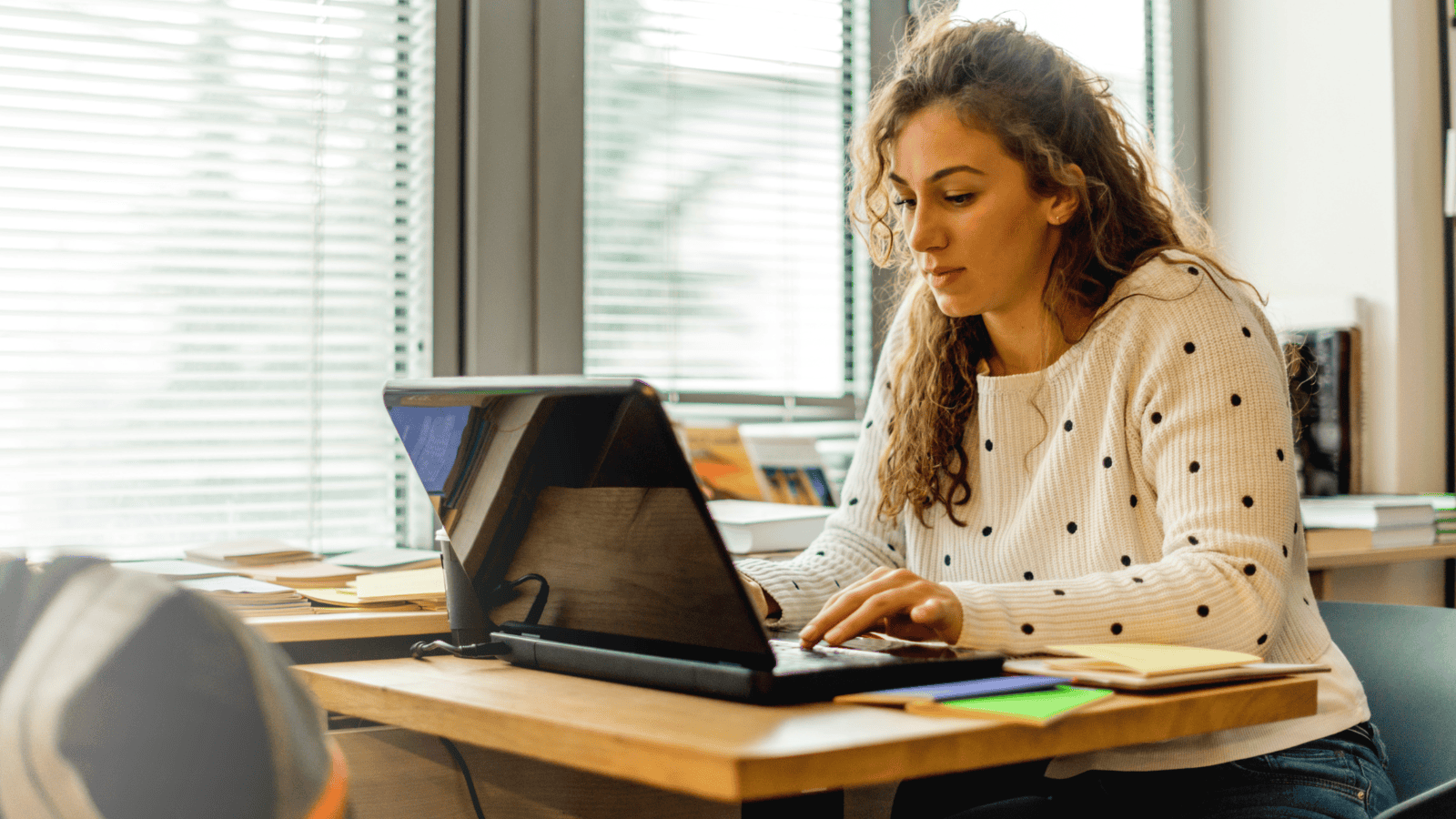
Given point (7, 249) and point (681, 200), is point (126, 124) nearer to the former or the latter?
point (7, 249)

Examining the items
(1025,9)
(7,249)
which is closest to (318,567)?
(7,249)

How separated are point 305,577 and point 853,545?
0.65 m

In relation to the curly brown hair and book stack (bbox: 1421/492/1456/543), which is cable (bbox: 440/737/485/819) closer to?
the curly brown hair

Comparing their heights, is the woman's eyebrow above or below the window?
below

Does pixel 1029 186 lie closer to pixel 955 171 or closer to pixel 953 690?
pixel 955 171

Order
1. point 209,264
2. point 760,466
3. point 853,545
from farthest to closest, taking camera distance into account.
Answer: point 760,466 < point 209,264 < point 853,545

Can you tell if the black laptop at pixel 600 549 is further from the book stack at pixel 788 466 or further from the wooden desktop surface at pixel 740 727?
the book stack at pixel 788 466

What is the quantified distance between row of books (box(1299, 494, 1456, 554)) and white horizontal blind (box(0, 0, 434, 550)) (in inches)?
61.6

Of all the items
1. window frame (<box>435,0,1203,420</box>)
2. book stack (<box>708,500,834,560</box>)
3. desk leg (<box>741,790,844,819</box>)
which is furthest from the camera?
window frame (<box>435,0,1203,420</box>)

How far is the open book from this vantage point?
2.45 feet

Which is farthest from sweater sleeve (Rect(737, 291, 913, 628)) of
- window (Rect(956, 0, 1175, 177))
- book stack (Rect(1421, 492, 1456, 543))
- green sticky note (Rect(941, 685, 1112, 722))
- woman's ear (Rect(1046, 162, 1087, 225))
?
window (Rect(956, 0, 1175, 177))

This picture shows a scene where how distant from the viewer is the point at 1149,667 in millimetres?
762

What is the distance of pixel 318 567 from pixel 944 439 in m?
0.79

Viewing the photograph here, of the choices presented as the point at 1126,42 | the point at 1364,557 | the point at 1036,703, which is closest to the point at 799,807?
the point at 1036,703
